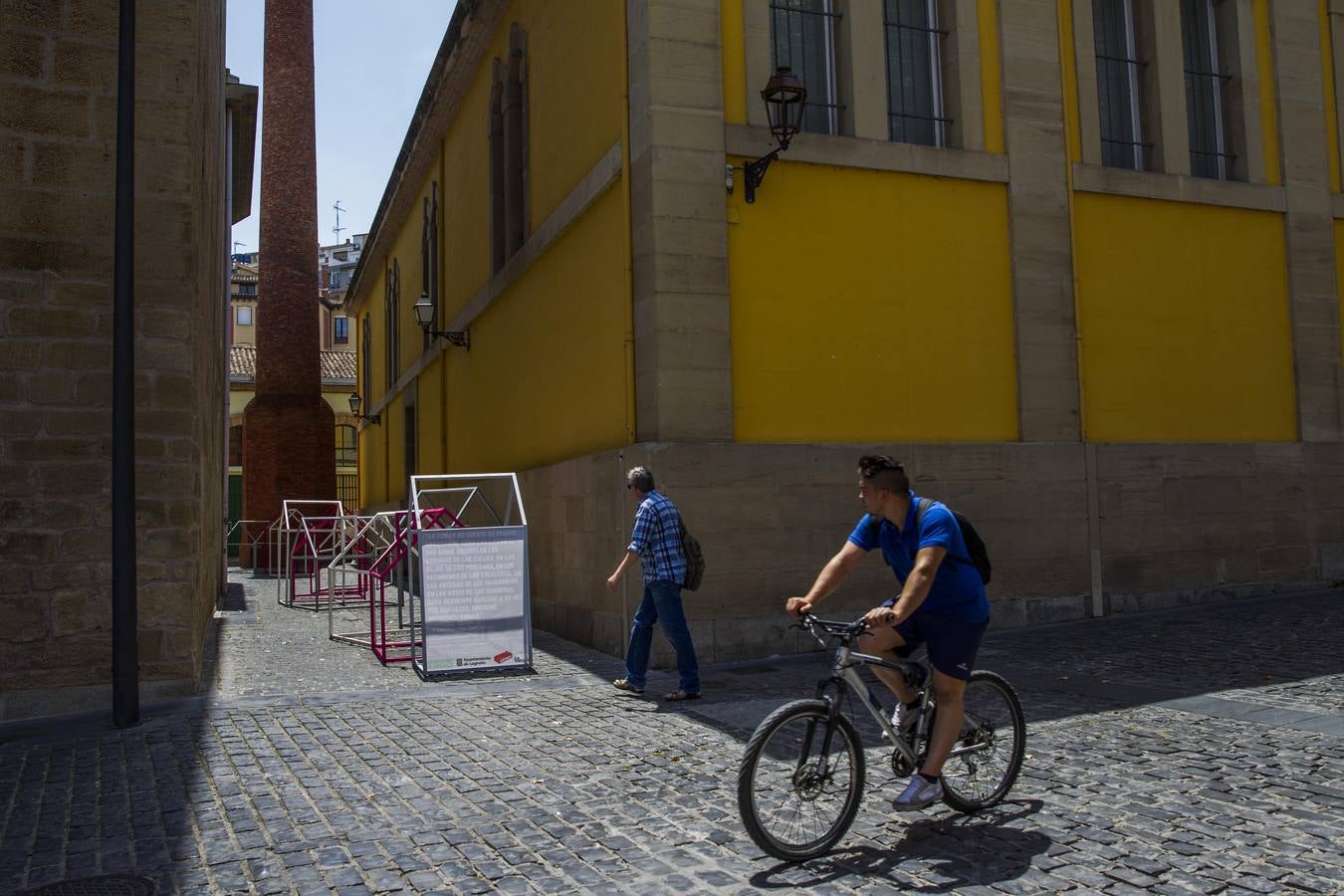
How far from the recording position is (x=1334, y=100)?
14.0m

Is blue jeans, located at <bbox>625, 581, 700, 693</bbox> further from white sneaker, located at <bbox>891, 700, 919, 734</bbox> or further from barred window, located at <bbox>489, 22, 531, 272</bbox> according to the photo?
barred window, located at <bbox>489, 22, 531, 272</bbox>

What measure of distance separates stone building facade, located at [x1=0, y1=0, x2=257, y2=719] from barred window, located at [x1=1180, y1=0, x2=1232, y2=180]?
11185 millimetres

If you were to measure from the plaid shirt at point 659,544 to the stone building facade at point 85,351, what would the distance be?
350 cm

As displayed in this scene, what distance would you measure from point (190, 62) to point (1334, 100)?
13.3 meters

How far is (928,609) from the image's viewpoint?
477 centimetres

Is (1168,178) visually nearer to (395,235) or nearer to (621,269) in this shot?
(621,269)

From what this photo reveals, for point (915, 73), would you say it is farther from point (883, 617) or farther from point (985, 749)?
point (883, 617)

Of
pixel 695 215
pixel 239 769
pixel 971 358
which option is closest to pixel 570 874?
pixel 239 769

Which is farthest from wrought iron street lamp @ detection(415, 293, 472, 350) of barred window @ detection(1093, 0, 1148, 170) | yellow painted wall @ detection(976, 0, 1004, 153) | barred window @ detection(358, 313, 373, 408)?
barred window @ detection(358, 313, 373, 408)

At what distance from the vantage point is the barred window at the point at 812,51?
11.3m

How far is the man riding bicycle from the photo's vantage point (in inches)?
183

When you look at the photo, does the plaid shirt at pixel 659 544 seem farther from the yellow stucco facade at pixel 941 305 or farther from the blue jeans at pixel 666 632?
the yellow stucco facade at pixel 941 305

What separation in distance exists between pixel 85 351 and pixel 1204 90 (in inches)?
Result: 498

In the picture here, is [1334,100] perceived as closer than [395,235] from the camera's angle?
Yes
